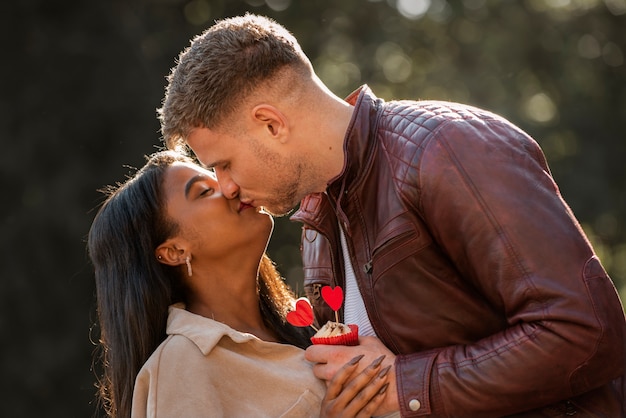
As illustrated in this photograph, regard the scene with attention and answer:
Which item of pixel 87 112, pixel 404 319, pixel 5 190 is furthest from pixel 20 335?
pixel 404 319

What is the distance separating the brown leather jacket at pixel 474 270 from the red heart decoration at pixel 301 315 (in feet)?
0.90

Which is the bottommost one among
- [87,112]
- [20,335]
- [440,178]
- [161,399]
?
[20,335]

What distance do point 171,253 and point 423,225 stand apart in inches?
51.5

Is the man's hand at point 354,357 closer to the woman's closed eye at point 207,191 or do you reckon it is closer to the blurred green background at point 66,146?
the woman's closed eye at point 207,191

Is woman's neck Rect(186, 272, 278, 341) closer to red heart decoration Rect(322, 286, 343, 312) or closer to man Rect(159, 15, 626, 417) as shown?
man Rect(159, 15, 626, 417)

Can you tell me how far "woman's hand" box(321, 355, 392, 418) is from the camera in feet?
10.2

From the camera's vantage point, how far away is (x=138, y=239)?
3938 millimetres

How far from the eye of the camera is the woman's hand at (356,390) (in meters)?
3.11

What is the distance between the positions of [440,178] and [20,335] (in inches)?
372

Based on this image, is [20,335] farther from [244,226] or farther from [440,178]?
[440,178]

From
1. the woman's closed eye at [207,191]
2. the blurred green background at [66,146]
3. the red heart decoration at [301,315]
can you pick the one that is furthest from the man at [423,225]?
the blurred green background at [66,146]

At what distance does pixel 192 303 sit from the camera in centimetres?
404

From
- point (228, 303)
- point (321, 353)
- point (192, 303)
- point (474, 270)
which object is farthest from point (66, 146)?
point (474, 270)

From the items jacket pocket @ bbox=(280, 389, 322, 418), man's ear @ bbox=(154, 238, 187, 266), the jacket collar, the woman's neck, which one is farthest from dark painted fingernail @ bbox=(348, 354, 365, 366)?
man's ear @ bbox=(154, 238, 187, 266)
